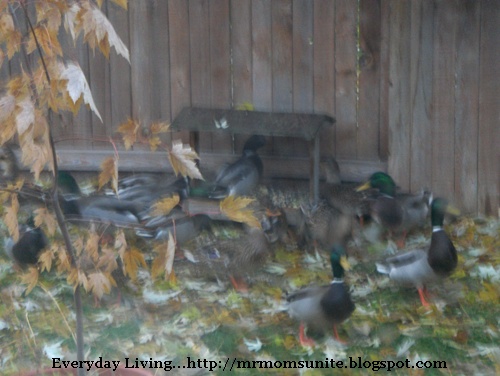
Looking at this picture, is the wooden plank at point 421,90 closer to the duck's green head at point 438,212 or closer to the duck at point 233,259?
the duck's green head at point 438,212

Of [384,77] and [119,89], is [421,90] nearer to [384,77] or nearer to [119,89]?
[384,77]

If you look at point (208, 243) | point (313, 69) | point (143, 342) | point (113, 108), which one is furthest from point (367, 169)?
point (143, 342)

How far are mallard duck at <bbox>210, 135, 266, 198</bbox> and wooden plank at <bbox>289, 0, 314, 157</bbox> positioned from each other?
0.44 meters

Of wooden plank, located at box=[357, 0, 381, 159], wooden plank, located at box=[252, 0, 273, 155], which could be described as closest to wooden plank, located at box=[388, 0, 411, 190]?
wooden plank, located at box=[357, 0, 381, 159]

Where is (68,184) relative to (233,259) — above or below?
above

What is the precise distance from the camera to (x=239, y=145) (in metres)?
7.58

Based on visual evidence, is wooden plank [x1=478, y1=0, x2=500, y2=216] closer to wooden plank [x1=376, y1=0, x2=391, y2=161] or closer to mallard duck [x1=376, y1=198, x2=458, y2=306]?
wooden plank [x1=376, y1=0, x2=391, y2=161]

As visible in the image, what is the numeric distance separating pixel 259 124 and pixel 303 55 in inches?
29.2

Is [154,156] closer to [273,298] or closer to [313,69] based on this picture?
[313,69]

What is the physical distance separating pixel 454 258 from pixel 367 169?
166cm

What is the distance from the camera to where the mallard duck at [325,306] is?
5.18m

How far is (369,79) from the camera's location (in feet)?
23.4

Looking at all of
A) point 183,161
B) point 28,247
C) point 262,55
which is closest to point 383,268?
point 262,55

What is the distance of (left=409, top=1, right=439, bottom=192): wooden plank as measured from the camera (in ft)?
22.8
